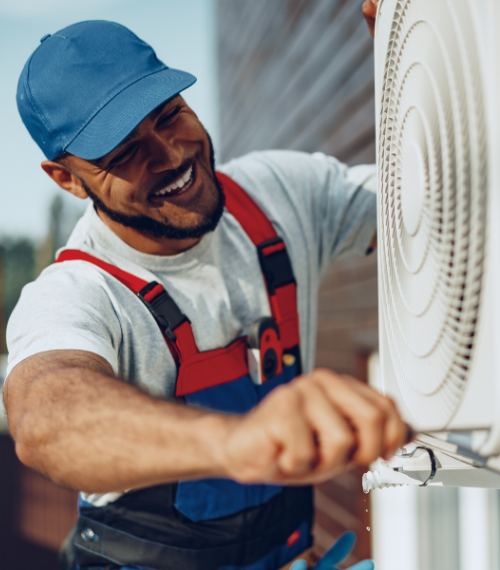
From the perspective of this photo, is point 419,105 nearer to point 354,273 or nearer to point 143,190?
point 143,190

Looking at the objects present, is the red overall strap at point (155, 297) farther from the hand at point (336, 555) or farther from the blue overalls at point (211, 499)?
the hand at point (336, 555)

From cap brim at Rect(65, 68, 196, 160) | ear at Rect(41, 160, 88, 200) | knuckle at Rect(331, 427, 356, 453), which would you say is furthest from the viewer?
ear at Rect(41, 160, 88, 200)

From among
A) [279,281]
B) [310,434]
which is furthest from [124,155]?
[310,434]

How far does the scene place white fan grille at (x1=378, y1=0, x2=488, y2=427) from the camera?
21.4 inches

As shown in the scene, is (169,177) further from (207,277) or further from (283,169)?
(283,169)

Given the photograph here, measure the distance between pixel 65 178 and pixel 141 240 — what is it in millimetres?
324

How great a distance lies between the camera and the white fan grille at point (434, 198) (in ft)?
1.79

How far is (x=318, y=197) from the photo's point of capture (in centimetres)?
159

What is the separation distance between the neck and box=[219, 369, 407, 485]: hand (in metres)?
0.91

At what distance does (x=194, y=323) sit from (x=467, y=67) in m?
0.92

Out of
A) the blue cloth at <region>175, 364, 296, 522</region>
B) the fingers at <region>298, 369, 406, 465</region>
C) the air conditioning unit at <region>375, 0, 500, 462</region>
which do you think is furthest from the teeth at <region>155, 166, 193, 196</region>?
the fingers at <region>298, 369, 406, 465</region>

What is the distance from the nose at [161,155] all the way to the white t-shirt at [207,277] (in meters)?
0.21

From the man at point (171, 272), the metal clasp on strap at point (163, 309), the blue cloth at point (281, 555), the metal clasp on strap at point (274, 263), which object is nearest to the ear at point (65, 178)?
the man at point (171, 272)

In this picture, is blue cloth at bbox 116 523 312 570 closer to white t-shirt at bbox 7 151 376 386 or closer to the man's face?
white t-shirt at bbox 7 151 376 386
